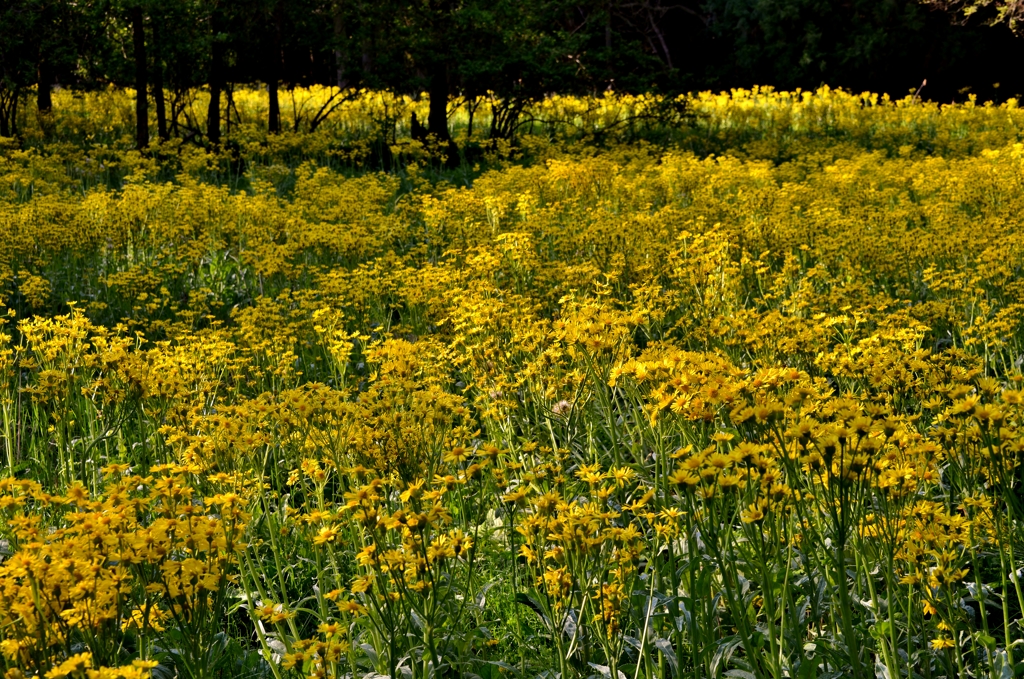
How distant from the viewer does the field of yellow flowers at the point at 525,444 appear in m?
2.35

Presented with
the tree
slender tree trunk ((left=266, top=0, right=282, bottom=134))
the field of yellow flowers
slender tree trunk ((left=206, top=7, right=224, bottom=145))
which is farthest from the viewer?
the tree

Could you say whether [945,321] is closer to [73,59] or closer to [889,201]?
[889,201]

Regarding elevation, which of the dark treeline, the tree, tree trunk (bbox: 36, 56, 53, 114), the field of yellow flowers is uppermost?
the tree

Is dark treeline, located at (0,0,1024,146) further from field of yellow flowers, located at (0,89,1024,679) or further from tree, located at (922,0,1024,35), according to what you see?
tree, located at (922,0,1024,35)

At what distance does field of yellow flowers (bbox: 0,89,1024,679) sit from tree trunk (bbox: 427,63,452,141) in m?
4.92

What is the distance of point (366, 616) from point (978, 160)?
9.34 meters

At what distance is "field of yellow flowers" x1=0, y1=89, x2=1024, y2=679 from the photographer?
92.7 inches

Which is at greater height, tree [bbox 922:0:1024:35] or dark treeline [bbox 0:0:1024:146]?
tree [bbox 922:0:1024:35]

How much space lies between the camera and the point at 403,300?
6.28m

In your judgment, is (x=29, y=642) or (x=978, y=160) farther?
(x=978, y=160)

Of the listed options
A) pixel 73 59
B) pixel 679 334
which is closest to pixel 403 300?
pixel 679 334

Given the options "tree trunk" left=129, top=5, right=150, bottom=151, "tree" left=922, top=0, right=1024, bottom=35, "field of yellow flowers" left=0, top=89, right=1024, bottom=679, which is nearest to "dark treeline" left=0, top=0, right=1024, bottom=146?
"tree trunk" left=129, top=5, right=150, bottom=151

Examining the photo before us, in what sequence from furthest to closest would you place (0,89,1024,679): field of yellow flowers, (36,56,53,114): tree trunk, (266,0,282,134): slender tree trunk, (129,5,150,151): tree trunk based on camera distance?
(36,56,53,114): tree trunk, (266,0,282,134): slender tree trunk, (129,5,150,151): tree trunk, (0,89,1024,679): field of yellow flowers

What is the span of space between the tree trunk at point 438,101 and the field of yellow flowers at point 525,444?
4.92 m
